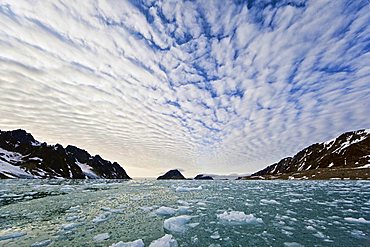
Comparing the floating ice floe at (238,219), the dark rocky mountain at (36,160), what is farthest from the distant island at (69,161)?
the floating ice floe at (238,219)

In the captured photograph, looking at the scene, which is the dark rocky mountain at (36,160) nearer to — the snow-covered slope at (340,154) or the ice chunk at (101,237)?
the ice chunk at (101,237)

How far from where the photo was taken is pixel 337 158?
115 metres

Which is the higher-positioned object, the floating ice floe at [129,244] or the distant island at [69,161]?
the distant island at [69,161]

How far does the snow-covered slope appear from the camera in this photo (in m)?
102

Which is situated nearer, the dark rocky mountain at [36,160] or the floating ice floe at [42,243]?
the floating ice floe at [42,243]

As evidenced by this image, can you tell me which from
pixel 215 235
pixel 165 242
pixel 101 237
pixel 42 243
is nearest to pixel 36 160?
pixel 42 243

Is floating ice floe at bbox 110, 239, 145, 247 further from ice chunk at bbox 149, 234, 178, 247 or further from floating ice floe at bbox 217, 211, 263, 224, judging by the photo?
floating ice floe at bbox 217, 211, 263, 224

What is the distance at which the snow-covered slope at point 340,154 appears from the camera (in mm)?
101750

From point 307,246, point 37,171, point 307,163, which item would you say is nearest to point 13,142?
point 37,171

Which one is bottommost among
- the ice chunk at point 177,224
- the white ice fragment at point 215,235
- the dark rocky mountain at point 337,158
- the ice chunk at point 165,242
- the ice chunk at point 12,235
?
the ice chunk at point 165,242

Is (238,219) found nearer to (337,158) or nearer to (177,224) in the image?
(177,224)

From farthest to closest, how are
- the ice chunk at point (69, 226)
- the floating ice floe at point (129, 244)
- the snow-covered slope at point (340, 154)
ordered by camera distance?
the snow-covered slope at point (340, 154) → the ice chunk at point (69, 226) → the floating ice floe at point (129, 244)

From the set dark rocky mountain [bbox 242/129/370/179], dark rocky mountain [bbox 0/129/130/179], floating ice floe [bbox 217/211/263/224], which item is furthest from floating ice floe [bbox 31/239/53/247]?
dark rocky mountain [bbox 0/129/130/179]

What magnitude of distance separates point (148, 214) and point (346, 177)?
264 feet
